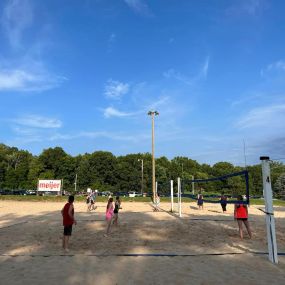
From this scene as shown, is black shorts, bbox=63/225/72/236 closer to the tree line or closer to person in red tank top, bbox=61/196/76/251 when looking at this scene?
person in red tank top, bbox=61/196/76/251

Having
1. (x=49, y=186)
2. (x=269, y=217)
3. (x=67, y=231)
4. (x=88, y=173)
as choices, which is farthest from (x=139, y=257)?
(x=88, y=173)

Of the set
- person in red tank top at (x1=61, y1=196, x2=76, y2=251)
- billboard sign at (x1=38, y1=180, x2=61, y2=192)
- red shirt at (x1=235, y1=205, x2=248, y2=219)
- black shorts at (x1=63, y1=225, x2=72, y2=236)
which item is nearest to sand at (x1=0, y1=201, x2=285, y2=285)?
person in red tank top at (x1=61, y1=196, x2=76, y2=251)

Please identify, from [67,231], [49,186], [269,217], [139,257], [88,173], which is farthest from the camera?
[88,173]

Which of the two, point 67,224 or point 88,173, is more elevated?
point 88,173

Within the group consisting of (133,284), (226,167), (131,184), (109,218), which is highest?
(226,167)

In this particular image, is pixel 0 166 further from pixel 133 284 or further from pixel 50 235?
pixel 133 284

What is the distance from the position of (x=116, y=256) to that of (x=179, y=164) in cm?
9490

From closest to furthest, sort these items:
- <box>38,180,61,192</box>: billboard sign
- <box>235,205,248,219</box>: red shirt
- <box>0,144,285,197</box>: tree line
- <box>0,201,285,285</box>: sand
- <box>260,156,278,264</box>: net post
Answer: <box>0,201,285,285</box>: sand
<box>260,156,278,264</box>: net post
<box>235,205,248,219</box>: red shirt
<box>38,180,61,192</box>: billboard sign
<box>0,144,285,197</box>: tree line

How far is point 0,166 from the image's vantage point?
85.0 metres

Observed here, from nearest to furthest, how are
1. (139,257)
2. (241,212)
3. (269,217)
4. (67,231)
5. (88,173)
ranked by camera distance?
1. (269,217)
2. (139,257)
3. (67,231)
4. (241,212)
5. (88,173)

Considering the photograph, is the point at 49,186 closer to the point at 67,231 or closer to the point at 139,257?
the point at 67,231

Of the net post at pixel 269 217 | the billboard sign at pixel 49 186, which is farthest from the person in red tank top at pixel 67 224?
the billboard sign at pixel 49 186

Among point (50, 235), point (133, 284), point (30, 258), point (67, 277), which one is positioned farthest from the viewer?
point (50, 235)

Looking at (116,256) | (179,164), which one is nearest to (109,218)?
(116,256)
